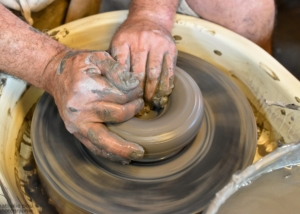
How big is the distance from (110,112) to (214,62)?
63 centimetres

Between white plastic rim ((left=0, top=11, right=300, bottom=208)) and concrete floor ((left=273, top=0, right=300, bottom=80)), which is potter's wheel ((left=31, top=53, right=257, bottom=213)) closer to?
white plastic rim ((left=0, top=11, right=300, bottom=208))

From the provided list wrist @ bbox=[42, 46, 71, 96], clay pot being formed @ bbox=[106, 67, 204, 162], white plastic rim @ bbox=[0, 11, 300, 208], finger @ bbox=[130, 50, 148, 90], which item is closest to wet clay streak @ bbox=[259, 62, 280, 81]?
white plastic rim @ bbox=[0, 11, 300, 208]

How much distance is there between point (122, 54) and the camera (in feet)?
3.08

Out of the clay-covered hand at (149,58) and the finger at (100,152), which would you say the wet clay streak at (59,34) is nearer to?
the clay-covered hand at (149,58)

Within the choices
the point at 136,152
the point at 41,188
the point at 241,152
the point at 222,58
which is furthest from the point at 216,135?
the point at 41,188

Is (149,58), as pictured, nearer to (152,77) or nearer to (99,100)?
(152,77)

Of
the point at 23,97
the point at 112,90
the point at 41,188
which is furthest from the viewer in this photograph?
the point at 23,97

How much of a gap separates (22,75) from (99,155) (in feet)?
1.06

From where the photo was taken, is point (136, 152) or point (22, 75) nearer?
point (136, 152)

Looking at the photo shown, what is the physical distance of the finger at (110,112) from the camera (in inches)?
31.9

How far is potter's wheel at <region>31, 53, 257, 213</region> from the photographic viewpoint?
2.81ft

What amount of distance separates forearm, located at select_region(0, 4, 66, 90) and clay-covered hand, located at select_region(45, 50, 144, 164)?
4.1 inches

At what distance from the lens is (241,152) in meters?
0.95

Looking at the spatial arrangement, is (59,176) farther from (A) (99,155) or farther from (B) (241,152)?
(B) (241,152)
